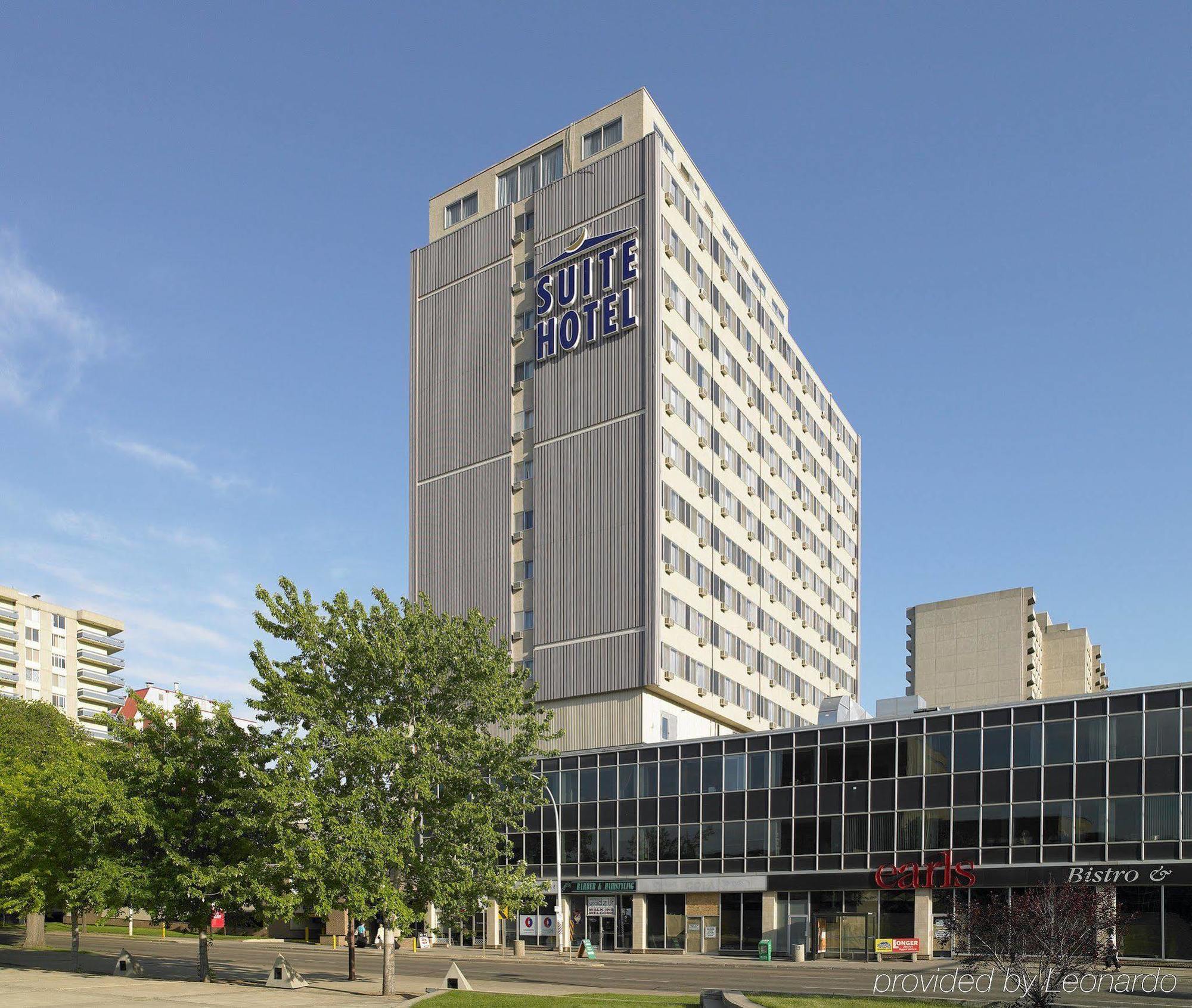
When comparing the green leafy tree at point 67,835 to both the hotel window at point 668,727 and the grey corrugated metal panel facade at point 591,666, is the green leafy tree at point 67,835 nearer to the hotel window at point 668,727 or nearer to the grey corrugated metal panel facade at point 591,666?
the grey corrugated metal panel facade at point 591,666

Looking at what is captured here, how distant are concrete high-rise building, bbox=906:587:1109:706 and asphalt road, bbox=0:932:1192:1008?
112004mm

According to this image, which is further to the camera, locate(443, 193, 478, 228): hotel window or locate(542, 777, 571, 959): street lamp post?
locate(443, 193, 478, 228): hotel window

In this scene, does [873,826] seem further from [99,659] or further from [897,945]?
[99,659]

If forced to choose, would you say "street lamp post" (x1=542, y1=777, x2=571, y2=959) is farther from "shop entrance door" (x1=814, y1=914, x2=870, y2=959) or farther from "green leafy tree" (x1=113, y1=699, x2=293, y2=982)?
"green leafy tree" (x1=113, y1=699, x2=293, y2=982)

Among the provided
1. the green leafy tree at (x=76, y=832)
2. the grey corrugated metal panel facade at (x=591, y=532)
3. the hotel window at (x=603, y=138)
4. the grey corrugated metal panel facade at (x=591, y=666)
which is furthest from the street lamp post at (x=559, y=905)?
the hotel window at (x=603, y=138)

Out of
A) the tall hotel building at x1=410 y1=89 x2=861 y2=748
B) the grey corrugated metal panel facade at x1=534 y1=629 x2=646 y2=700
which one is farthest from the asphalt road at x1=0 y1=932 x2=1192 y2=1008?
the tall hotel building at x1=410 y1=89 x2=861 y2=748

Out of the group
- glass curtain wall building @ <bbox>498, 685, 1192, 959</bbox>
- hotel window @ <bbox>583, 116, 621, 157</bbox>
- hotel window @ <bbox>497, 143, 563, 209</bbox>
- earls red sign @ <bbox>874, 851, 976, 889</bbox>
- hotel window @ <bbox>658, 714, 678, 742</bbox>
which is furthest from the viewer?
hotel window @ <bbox>497, 143, 563, 209</bbox>

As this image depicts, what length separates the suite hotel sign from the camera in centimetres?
8456

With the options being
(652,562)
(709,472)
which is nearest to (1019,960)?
(652,562)

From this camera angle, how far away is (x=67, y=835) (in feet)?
161

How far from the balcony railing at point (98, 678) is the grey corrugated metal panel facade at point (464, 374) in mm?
104744

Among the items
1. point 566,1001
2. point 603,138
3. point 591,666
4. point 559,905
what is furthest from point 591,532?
point 566,1001

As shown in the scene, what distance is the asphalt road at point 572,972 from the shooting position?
38531 mm

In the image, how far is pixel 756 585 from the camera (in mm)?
97438
